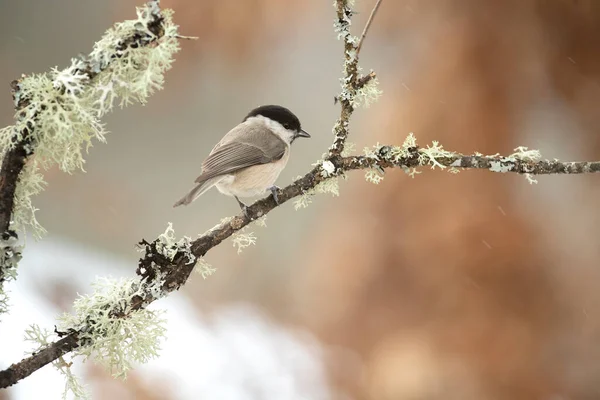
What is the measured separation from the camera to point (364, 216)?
1898mm

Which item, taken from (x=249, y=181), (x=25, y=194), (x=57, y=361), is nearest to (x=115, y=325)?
(x=57, y=361)

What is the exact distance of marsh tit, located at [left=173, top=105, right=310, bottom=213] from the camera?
43.8 inches

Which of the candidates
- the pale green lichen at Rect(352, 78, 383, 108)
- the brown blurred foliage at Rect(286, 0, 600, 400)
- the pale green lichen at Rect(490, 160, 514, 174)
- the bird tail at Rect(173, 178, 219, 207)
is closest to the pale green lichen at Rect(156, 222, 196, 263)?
the bird tail at Rect(173, 178, 219, 207)

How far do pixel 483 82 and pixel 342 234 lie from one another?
697mm

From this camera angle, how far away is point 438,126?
183 cm

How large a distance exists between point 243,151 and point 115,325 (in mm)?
537

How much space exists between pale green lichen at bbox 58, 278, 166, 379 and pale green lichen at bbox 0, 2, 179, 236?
0.18 metres

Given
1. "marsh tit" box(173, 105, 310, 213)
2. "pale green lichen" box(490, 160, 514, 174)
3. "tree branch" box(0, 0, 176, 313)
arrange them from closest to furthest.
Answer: "tree branch" box(0, 0, 176, 313), "pale green lichen" box(490, 160, 514, 174), "marsh tit" box(173, 105, 310, 213)

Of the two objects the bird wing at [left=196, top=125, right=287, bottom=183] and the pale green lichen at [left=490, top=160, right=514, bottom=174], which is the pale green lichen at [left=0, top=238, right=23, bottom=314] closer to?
the bird wing at [left=196, top=125, right=287, bottom=183]

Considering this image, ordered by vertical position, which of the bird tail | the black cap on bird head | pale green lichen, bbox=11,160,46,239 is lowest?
pale green lichen, bbox=11,160,46,239

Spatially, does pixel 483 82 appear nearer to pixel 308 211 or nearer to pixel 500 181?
pixel 500 181

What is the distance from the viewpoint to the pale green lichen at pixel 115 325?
729 millimetres

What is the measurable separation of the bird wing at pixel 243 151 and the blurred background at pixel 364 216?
1.99 ft

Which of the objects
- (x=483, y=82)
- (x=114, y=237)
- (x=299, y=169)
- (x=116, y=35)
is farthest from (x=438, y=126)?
(x=116, y=35)
